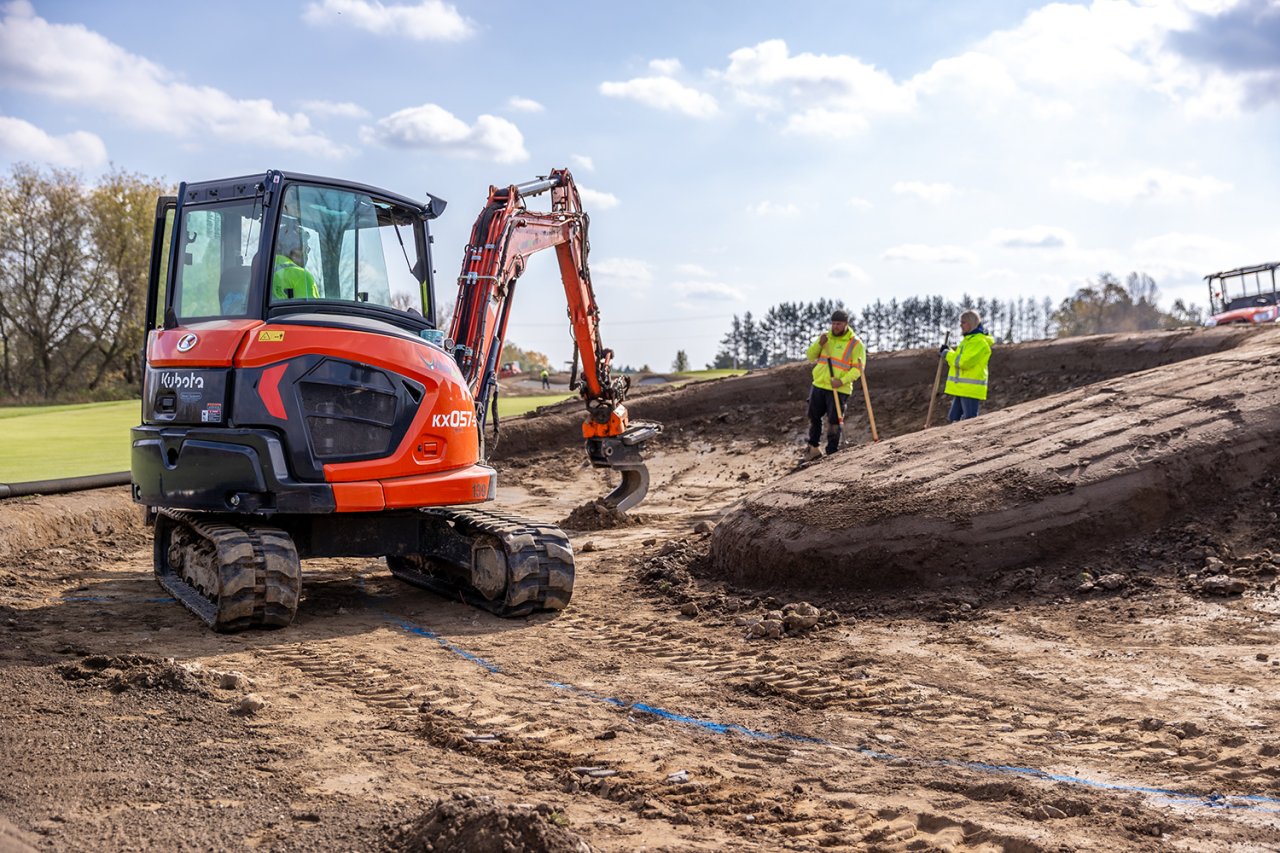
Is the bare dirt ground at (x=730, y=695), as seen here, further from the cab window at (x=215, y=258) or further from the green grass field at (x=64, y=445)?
the green grass field at (x=64, y=445)

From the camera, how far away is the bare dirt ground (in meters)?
3.79

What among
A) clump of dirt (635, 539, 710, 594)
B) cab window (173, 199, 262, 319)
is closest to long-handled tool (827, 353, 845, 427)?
clump of dirt (635, 539, 710, 594)

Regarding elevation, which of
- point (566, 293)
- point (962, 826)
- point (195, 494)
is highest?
point (566, 293)

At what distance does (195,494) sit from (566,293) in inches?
202

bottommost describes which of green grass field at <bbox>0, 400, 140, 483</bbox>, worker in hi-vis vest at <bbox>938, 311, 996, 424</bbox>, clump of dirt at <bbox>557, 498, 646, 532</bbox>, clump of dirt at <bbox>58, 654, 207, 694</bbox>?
clump of dirt at <bbox>58, 654, 207, 694</bbox>

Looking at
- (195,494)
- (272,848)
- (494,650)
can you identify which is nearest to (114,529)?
(195,494)

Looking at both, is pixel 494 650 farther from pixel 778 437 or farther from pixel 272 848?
pixel 778 437

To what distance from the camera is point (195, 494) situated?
7.05 metres

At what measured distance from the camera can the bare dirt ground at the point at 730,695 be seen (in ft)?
12.5

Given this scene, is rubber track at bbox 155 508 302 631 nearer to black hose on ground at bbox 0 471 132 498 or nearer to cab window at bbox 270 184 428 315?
cab window at bbox 270 184 428 315

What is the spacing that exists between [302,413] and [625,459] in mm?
5261

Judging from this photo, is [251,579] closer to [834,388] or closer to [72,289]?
[834,388]

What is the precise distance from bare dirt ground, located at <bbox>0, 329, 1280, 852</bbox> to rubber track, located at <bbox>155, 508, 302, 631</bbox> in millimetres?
162

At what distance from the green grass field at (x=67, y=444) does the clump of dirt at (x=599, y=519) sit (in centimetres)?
612
